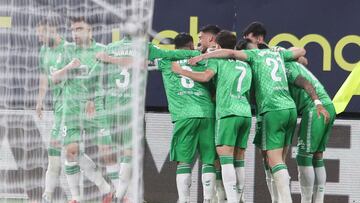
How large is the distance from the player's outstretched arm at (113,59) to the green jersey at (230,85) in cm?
81

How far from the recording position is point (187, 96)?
1005cm

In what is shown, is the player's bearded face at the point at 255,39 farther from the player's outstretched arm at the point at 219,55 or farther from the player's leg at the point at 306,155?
the player's leg at the point at 306,155

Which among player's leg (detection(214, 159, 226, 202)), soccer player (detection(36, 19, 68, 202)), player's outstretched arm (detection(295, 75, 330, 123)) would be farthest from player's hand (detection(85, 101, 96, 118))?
player's outstretched arm (detection(295, 75, 330, 123))

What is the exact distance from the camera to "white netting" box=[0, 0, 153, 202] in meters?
9.26

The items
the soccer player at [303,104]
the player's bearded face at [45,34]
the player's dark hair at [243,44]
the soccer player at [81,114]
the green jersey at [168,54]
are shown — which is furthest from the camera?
the player's dark hair at [243,44]

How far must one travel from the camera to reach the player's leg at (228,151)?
966cm

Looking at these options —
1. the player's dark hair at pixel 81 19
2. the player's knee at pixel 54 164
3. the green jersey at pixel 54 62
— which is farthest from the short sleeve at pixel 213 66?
the player's knee at pixel 54 164

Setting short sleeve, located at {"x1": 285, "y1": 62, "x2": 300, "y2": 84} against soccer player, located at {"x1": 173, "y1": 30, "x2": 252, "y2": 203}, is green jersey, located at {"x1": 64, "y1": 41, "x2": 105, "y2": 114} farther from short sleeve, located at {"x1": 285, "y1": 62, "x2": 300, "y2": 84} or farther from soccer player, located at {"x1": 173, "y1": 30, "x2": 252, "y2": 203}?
short sleeve, located at {"x1": 285, "y1": 62, "x2": 300, "y2": 84}

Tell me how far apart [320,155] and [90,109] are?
92.9 inches

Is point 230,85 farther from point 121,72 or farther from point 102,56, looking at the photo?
point 102,56

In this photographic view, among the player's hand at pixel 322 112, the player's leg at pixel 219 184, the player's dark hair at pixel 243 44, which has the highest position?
the player's dark hair at pixel 243 44

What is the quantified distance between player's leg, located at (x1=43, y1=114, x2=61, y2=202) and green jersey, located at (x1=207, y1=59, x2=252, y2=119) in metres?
1.59

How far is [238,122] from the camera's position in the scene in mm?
9750

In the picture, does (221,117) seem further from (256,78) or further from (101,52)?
(101,52)
